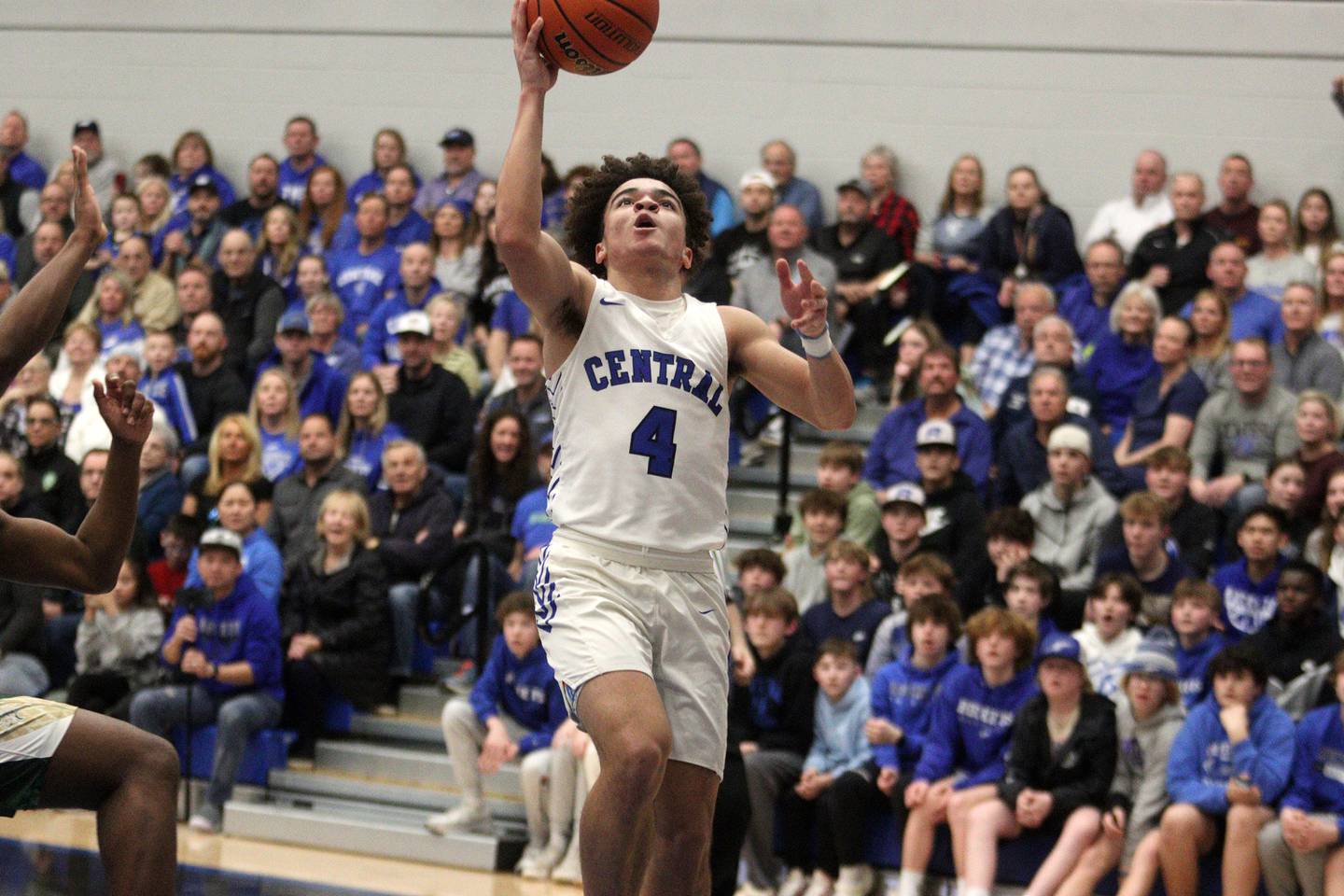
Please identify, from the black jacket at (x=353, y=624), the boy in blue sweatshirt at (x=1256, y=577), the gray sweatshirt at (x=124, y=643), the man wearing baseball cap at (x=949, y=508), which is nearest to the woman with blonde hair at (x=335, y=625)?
the black jacket at (x=353, y=624)

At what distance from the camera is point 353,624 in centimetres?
916

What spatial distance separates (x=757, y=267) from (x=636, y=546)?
6512mm

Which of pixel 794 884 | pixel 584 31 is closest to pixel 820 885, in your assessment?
pixel 794 884

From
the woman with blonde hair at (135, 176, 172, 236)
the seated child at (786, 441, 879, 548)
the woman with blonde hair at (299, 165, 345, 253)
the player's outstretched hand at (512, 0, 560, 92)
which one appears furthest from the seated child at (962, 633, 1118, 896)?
the woman with blonde hair at (135, 176, 172, 236)

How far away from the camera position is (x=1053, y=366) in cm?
937

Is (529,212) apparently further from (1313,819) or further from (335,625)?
(335,625)

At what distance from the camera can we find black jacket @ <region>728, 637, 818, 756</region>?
8000mm

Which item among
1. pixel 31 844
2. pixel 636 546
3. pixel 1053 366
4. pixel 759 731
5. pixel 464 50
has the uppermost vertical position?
pixel 464 50

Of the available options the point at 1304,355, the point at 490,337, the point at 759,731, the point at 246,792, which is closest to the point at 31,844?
the point at 246,792

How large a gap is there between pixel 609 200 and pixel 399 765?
4.86 metres

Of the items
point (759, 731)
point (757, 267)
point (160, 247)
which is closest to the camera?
point (759, 731)

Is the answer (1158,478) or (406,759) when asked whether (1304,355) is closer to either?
(1158,478)

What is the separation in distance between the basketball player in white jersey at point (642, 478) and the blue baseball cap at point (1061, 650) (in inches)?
122

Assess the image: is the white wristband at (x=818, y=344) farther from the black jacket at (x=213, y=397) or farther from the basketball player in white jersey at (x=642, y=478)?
the black jacket at (x=213, y=397)
